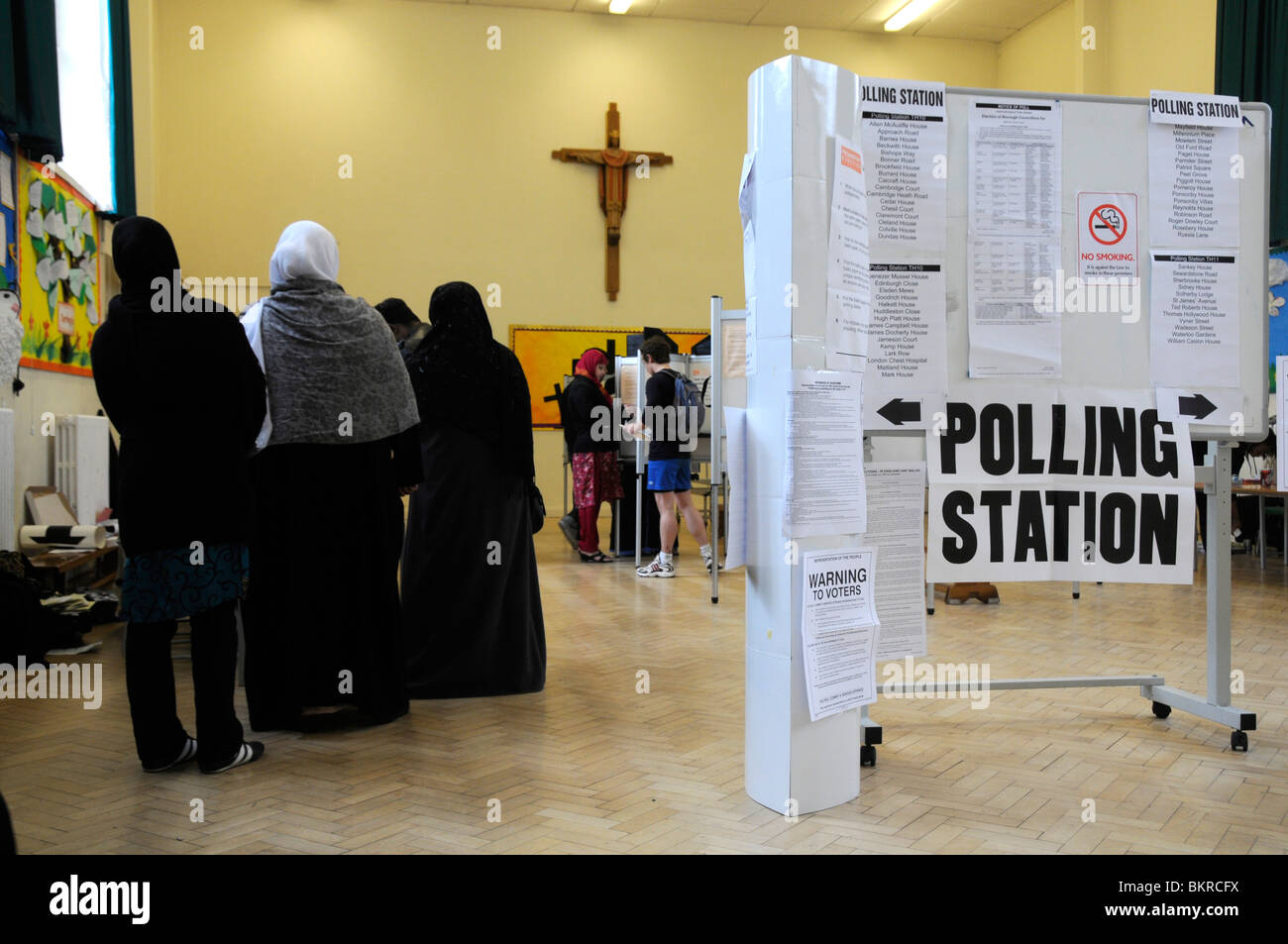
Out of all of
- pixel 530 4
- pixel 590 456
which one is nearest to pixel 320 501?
pixel 590 456

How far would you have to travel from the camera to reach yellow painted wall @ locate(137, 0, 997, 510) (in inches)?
403

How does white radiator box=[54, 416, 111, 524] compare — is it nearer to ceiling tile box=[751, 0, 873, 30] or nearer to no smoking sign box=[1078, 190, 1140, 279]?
no smoking sign box=[1078, 190, 1140, 279]

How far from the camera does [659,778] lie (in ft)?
8.79

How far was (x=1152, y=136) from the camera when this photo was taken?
9.59 ft

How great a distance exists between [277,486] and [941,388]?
2.01 metres

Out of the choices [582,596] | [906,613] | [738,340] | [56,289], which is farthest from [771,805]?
[56,289]

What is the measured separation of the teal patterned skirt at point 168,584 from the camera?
8.52ft

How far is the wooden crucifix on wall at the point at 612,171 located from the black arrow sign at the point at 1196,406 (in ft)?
A: 28.4

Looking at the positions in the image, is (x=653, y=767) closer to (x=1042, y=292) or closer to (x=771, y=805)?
(x=771, y=805)

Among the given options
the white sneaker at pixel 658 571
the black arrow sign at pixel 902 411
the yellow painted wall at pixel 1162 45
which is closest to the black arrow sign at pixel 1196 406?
the black arrow sign at pixel 902 411

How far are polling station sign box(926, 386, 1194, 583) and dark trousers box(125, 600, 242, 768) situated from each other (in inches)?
78.9

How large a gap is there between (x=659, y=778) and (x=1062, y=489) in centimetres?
143

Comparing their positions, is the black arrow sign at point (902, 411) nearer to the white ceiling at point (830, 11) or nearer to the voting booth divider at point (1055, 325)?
the voting booth divider at point (1055, 325)

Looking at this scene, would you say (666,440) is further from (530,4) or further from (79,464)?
(530,4)
